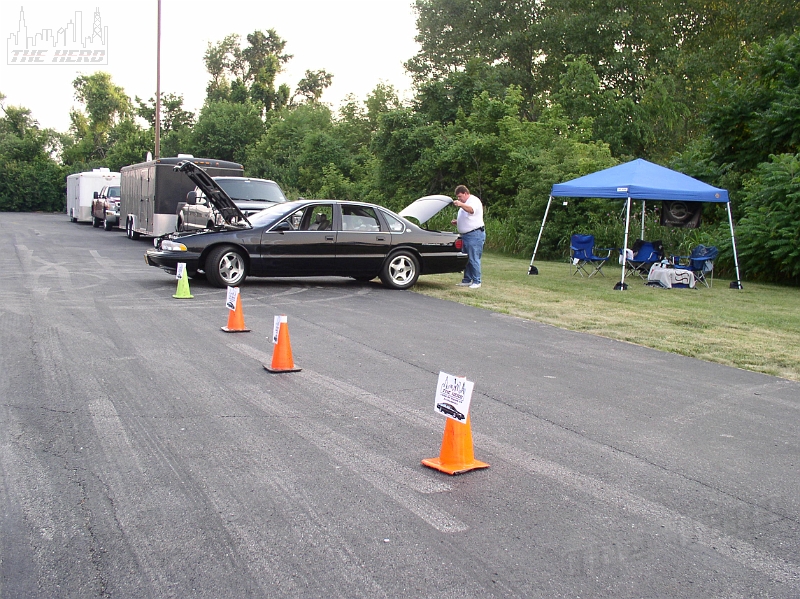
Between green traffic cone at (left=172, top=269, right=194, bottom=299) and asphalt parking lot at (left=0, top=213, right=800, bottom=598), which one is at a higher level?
green traffic cone at (left=172, top=269, right=194, bottom=299)

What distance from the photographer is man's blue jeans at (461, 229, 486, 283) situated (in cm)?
1505

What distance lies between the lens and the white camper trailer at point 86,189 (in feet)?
127

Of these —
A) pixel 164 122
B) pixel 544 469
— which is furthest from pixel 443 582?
pixel 164 122

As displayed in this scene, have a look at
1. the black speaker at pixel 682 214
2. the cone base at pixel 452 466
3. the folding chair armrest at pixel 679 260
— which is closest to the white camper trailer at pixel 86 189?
the black speaker at pixel 682 214

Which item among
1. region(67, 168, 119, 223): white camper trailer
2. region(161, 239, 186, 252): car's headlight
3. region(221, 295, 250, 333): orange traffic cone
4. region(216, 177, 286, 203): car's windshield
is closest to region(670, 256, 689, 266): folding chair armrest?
region(216, 177, 286, 203): car's windshield

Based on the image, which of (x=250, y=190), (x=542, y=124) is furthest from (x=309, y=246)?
(x=542, y=124)

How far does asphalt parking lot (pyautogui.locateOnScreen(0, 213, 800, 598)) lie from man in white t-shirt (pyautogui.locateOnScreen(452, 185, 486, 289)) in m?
5.87

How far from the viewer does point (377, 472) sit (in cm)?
480

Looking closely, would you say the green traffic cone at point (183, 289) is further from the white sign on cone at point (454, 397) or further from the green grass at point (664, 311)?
the white sign on cone at point (454, 397)

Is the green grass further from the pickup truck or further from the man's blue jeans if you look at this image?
the pickup truck

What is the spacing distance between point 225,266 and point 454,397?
30.9ft

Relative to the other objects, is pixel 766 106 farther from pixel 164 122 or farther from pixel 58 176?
pixel 58 176

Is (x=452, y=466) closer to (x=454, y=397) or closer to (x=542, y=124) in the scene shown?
(x=454, y=397)

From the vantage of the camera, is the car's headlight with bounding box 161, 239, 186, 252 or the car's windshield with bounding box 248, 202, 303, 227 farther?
the car's windshield with bounding box 248, 202, 303, 227
